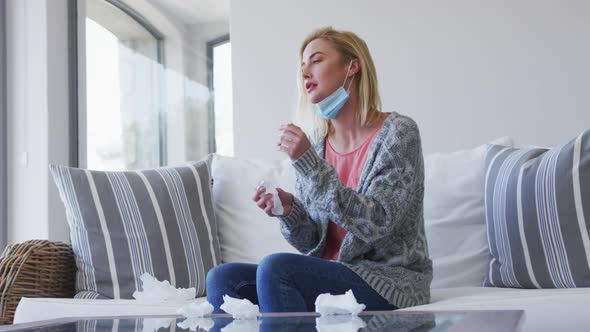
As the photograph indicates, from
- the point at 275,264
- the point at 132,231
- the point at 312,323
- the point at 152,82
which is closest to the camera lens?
the point at 312,323

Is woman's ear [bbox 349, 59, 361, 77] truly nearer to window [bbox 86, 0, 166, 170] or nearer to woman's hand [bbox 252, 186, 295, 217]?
woman's hand [bbox 252, 186, 295, 217]

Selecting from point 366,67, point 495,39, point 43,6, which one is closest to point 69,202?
point 366,67

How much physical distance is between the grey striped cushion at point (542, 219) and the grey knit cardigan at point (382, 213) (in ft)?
1.06

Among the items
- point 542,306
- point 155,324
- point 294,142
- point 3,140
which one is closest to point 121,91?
point 3,140

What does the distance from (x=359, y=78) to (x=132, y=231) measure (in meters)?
0.78

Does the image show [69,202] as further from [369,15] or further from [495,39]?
[495,39]

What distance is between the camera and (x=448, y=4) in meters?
3.00

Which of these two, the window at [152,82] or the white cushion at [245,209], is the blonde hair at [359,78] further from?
the window at [152,82]

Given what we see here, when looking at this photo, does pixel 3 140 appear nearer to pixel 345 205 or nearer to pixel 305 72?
pixel 305 72

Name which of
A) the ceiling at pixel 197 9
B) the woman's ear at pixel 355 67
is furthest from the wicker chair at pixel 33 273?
the ceiling at pixel 197 9

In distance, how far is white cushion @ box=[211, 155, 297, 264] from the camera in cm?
242

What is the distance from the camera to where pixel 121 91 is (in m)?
4.16

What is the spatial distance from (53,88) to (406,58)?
5.82 ft

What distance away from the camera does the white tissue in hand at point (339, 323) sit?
44.7 inches
